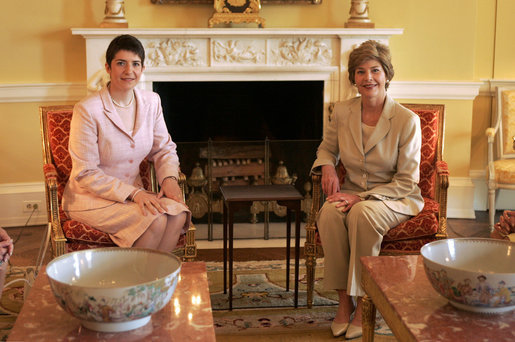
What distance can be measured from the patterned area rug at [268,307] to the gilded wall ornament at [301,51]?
153 cm

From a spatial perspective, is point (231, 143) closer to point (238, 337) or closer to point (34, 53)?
point (34, 53)

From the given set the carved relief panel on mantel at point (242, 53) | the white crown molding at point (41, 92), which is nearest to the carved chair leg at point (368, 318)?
the carved relief panel on mantel at point (242, 53)

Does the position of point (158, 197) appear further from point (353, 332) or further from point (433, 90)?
point (433, 90)

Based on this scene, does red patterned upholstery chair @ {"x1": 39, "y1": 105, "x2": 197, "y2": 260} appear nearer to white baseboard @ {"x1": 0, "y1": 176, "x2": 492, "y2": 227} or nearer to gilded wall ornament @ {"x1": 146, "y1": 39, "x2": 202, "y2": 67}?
gilded wall ornament @ {"x1": 146, "y1": 39, "x2": 202, "y2": 67}

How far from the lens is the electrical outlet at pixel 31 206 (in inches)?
178

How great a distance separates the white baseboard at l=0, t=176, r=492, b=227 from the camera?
4500mm

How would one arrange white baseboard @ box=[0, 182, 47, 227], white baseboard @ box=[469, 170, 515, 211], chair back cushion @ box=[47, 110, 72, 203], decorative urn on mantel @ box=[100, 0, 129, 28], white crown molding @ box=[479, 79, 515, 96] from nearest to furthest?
chair back cushion @ box=[47, 110, 72, 203], decorative urn on mantel @ box=[100, 0, 129, 28], white baseboard @ box=[0, 182, 47, 227], white crown molding @ box=[479, 79, 515, 96], white baseboard @ box=[469, 170, 515, 211]

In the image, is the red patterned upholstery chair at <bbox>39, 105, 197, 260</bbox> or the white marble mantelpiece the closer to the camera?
the red patterned upholstery chair at <bbox>39, 105, 197, 260</bbox>

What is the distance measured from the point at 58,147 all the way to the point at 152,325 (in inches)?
66.1

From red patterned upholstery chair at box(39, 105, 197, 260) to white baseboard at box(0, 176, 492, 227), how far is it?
155 cm

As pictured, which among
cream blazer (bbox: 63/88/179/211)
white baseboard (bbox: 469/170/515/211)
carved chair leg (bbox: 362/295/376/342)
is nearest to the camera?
carved chair leg (bbox: 362/295/376/342)

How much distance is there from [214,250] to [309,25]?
171 cm

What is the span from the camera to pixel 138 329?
1.61 meters

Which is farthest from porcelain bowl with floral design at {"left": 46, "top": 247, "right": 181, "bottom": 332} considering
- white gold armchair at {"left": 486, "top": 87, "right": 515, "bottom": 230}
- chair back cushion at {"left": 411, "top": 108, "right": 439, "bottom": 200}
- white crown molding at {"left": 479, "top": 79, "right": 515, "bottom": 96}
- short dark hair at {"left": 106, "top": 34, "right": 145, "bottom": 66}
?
white crown molding at {"left": 479, "top": 79, "right": 515, "bottom": 96}
